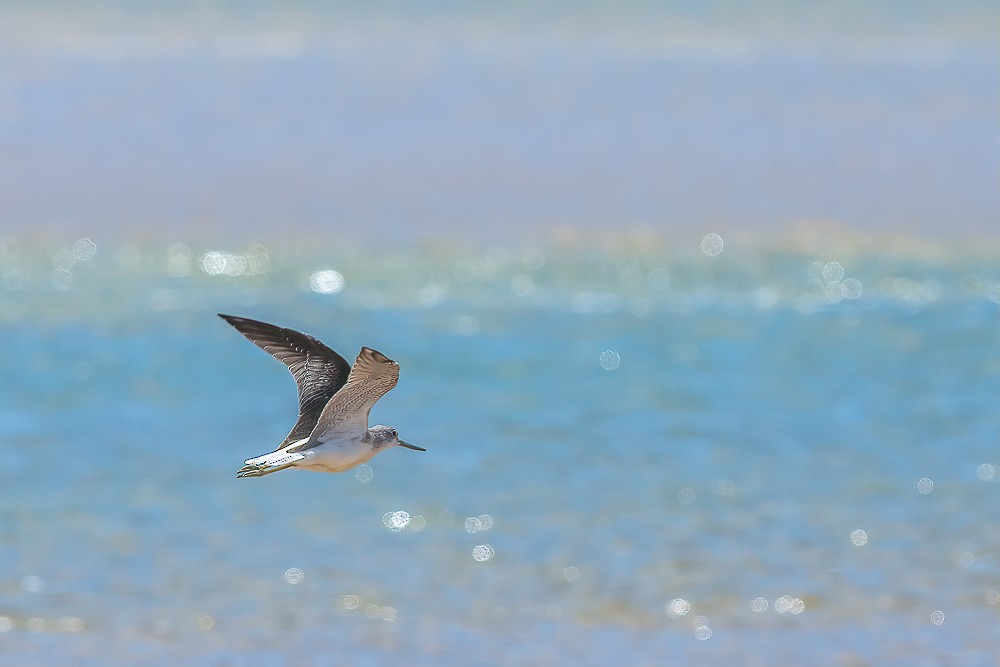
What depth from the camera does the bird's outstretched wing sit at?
5062 millimetres

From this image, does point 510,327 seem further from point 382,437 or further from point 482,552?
point 382,437

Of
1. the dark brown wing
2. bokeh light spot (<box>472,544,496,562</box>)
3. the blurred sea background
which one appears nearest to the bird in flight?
the dark brown wing

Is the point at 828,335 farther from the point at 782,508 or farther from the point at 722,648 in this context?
the point at 722,648

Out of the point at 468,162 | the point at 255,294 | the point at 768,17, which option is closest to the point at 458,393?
the point at 255,294

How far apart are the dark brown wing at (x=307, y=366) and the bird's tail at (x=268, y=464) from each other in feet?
0.79

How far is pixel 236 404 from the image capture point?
984 cm

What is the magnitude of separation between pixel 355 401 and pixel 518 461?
12.2 feet

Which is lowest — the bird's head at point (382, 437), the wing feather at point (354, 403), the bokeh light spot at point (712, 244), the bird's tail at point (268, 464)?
the bird's tail at point (268, 464)

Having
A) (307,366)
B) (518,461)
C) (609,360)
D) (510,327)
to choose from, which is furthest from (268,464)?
(510,327)

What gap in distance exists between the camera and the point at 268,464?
511 centimetres

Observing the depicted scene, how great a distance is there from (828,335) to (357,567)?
459 cm

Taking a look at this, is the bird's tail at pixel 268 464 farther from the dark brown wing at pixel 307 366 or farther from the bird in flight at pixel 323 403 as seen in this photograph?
the dark brown wing at pixel 307 366

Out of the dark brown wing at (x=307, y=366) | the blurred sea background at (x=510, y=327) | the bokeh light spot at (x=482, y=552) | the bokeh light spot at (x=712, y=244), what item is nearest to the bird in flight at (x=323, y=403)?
the dark brown wing at (x=307, y=366)

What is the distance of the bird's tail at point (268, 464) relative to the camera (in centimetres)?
504
